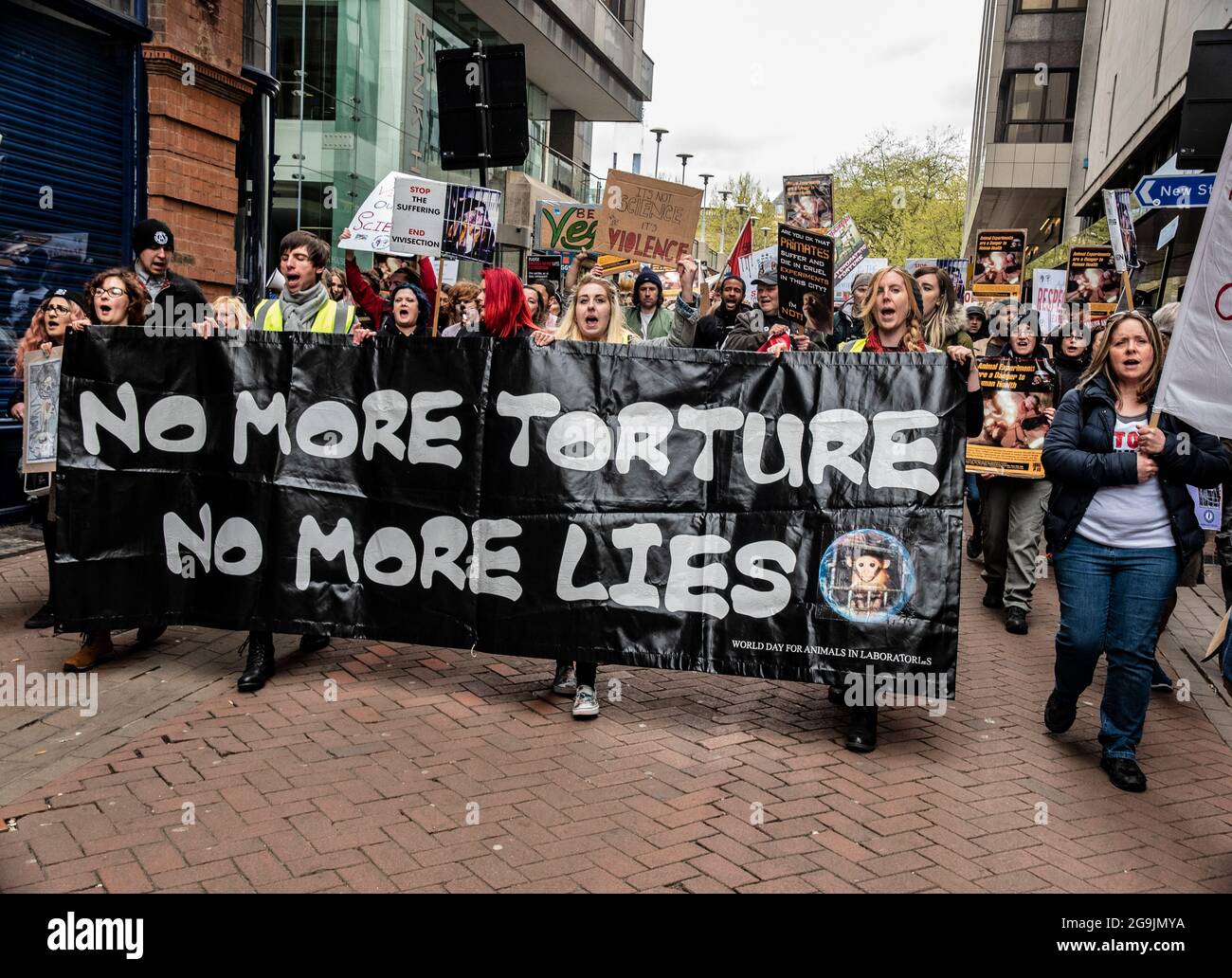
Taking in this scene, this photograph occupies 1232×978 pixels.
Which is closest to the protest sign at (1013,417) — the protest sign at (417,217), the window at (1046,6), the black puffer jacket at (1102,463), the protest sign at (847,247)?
the black puffer jacket at (1102,463)

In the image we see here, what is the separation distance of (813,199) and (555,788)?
11.7 m

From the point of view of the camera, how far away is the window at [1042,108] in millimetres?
39781

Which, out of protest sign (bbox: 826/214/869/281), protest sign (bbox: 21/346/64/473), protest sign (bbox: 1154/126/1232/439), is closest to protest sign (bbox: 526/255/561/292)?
protest sign (bbox: 826/214/869/281)

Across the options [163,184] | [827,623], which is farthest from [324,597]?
[163,184]

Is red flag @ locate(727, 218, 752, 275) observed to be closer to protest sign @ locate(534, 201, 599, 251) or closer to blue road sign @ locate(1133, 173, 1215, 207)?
protest sign @ locate(534, 201, 599, 251)

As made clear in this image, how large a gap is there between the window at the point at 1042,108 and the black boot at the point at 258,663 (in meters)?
40.7

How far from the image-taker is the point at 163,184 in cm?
1088

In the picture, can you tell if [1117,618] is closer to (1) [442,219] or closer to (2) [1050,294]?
(1) [442,219]

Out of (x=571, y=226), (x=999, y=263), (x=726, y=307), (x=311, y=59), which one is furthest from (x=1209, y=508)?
(x=311, y=59)

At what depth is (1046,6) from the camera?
39.8m

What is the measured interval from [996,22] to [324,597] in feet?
153

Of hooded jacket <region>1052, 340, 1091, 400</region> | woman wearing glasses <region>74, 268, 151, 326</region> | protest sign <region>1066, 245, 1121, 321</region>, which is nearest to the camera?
woman wearing glasses <region>74, 268, 151, 326</region>

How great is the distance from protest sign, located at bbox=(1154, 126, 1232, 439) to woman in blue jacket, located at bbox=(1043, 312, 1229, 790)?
0.52m

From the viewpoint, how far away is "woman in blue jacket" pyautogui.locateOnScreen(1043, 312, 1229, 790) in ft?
15.3
